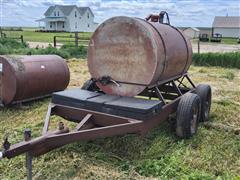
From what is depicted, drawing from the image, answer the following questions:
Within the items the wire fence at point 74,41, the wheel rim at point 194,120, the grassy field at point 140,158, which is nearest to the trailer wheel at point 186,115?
the wheel rim at point 194,120

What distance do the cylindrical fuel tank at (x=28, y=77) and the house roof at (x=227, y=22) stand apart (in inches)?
2418

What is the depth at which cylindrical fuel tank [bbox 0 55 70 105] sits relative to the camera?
577 centimetres

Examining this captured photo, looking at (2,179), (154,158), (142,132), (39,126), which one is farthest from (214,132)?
(2,179)

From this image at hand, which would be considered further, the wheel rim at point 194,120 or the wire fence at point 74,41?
the wire fence at point 74,41

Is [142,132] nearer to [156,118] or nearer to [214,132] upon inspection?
[156,118]

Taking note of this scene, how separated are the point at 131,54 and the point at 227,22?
64.6 meters

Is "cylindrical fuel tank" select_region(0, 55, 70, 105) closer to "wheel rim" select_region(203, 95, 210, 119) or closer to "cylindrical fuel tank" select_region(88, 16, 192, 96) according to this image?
"cylindrical fuel tank" select_region(88, 16, 192, 96)

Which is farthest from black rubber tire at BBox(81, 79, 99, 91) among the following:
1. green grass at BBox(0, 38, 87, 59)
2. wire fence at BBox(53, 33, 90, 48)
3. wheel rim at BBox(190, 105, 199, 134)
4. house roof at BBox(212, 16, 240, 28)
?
house roof at BBox(212, 16, 240, 28)

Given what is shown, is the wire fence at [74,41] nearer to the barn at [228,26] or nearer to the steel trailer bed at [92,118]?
the steel trailer bed at [92,118]

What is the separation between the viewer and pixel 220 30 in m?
62.9

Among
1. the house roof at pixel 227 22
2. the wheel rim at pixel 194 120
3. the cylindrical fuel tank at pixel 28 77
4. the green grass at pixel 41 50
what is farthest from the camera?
the house roof at pixel 227 22

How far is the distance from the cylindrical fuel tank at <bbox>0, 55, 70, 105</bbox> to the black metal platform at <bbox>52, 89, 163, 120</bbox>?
2046 mm

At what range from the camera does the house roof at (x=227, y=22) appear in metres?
62.2

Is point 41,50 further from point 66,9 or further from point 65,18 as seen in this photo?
point 66,9
